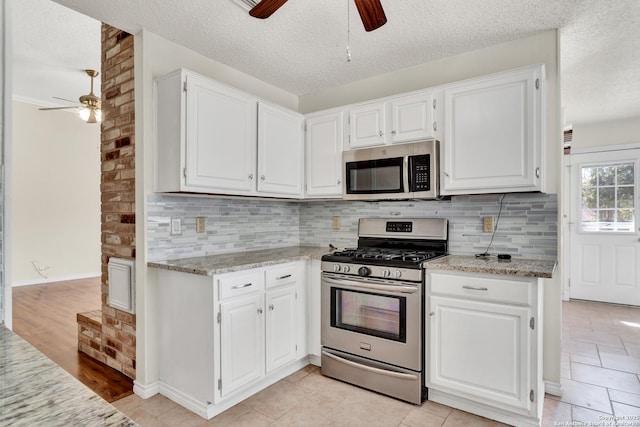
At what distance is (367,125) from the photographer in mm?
2938

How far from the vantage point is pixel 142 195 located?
2.42m

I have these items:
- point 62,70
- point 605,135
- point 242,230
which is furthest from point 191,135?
point 605,135

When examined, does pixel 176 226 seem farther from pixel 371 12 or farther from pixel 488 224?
pixel 488 224

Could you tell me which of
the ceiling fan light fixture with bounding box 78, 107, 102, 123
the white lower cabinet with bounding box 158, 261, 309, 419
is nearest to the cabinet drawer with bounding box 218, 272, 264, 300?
the white lower cabinet with bounding box 158, 261, 309, 419

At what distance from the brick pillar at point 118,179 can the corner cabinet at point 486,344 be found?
207 cm

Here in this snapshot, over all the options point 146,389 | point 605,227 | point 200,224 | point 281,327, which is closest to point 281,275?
point 281,327

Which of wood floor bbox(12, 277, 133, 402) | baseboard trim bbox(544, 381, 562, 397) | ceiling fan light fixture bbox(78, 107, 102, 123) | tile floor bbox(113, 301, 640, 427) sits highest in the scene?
ceiling fan light fixture bbox(78, 107, 102, 123)

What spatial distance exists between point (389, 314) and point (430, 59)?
204 cm

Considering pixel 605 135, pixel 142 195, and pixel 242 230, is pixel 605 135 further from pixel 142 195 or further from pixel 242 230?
pixel 142 195

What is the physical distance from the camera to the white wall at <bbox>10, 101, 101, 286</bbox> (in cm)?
548

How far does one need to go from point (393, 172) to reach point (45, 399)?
2.51 m

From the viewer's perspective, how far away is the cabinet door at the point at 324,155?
3111mm

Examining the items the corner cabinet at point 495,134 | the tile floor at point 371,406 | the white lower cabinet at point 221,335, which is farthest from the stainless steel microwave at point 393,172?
the tile floor at point 371,406

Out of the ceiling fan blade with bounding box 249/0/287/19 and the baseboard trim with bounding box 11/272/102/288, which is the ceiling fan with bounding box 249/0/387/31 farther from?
the baseboard trim with bounding box 11/272/102/288
